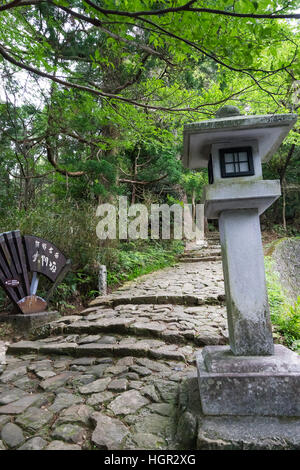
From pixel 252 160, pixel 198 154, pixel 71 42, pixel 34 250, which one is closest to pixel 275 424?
pixel 252 160

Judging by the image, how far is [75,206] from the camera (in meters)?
7.60

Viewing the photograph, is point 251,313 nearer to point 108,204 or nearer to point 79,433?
point 79,433

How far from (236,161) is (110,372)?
2523mm

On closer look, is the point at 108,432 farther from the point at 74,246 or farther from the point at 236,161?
the point at 74,246

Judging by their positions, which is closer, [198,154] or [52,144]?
[198,154]

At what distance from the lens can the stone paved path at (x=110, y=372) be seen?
78.7 inches

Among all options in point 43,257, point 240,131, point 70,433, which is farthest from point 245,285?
point 43,257

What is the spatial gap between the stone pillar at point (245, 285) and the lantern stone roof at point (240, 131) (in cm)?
64

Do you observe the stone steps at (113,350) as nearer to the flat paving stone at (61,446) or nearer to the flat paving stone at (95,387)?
the flat paving stone at (95,387)

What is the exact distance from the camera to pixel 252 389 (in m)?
1.97

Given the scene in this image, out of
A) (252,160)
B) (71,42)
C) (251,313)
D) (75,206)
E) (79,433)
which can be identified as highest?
(71,42)

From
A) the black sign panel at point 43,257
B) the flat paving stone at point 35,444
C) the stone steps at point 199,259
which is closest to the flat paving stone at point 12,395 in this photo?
the flat paving stone at point 35,444
